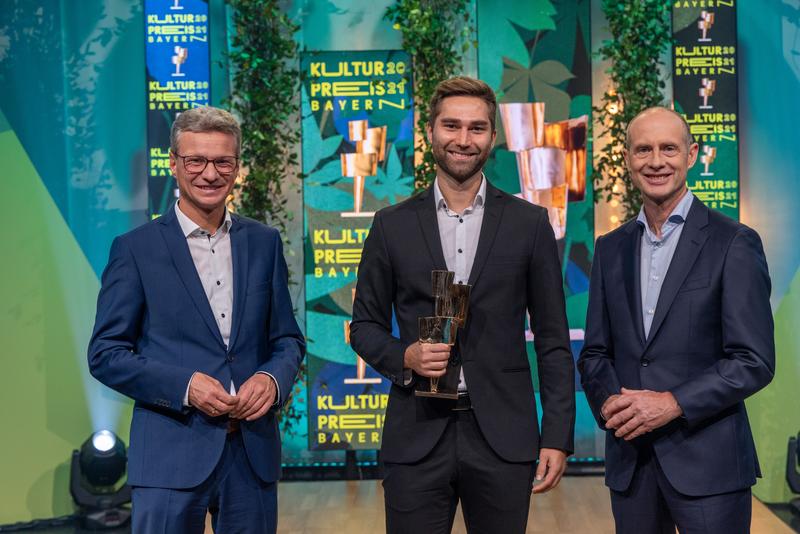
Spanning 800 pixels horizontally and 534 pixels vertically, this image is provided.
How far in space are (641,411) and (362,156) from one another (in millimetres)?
3722

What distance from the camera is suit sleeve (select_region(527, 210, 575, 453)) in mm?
2527

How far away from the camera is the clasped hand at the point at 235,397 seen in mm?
2469

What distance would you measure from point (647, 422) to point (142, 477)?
54.9 inches

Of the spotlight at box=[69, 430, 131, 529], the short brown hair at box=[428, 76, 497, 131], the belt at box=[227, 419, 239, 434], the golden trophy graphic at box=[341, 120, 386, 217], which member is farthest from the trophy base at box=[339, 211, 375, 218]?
the belt at box=[227, 419, 239, 434]

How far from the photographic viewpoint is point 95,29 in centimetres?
565

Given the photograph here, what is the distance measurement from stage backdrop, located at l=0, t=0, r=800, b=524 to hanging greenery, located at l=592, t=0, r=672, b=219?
0.30 m

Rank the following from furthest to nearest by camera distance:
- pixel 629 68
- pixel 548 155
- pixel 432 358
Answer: pixel 548 155
pixel 629 68
pixel 432 358

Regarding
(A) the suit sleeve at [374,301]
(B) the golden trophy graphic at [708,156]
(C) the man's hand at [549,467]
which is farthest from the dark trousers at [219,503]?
(B) the golden trophy graphic at [708,156]

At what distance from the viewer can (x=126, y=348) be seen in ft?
8.39

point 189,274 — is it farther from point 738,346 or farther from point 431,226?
point 738,346

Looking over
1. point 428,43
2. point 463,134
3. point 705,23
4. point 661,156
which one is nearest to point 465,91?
point 463,134

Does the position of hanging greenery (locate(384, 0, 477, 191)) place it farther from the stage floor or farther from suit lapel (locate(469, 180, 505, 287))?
suit lapel (locate(469, 180, 505, 287))

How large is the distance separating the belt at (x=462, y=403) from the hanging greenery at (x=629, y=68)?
3.31m

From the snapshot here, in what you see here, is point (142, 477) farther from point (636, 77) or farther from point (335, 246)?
point (636, 77)
